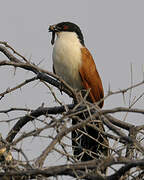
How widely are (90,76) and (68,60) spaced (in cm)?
38

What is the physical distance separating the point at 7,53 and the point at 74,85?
67.9 inches

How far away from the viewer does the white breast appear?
5.37m

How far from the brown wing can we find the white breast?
0.22 ft

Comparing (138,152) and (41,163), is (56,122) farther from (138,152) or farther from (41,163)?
(138,152)

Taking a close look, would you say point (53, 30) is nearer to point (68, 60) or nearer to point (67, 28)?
point (67, 28)

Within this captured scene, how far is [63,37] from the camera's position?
222 inches

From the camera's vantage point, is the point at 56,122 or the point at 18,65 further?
the point at 18,65

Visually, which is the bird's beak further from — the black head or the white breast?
the white breast

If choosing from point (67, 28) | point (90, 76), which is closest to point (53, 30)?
point (67, 28)

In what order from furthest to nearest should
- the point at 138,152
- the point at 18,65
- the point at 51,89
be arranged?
the point at 51,89
the point at 18,65
the point at 138,152

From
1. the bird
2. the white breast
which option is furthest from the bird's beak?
the white breast

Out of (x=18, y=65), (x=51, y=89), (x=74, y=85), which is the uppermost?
(x=18, y=65)

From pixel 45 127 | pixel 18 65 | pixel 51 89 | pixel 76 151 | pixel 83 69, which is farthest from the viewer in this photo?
pixel 83 69

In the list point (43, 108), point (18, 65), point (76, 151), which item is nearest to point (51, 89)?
point (43, 108)
